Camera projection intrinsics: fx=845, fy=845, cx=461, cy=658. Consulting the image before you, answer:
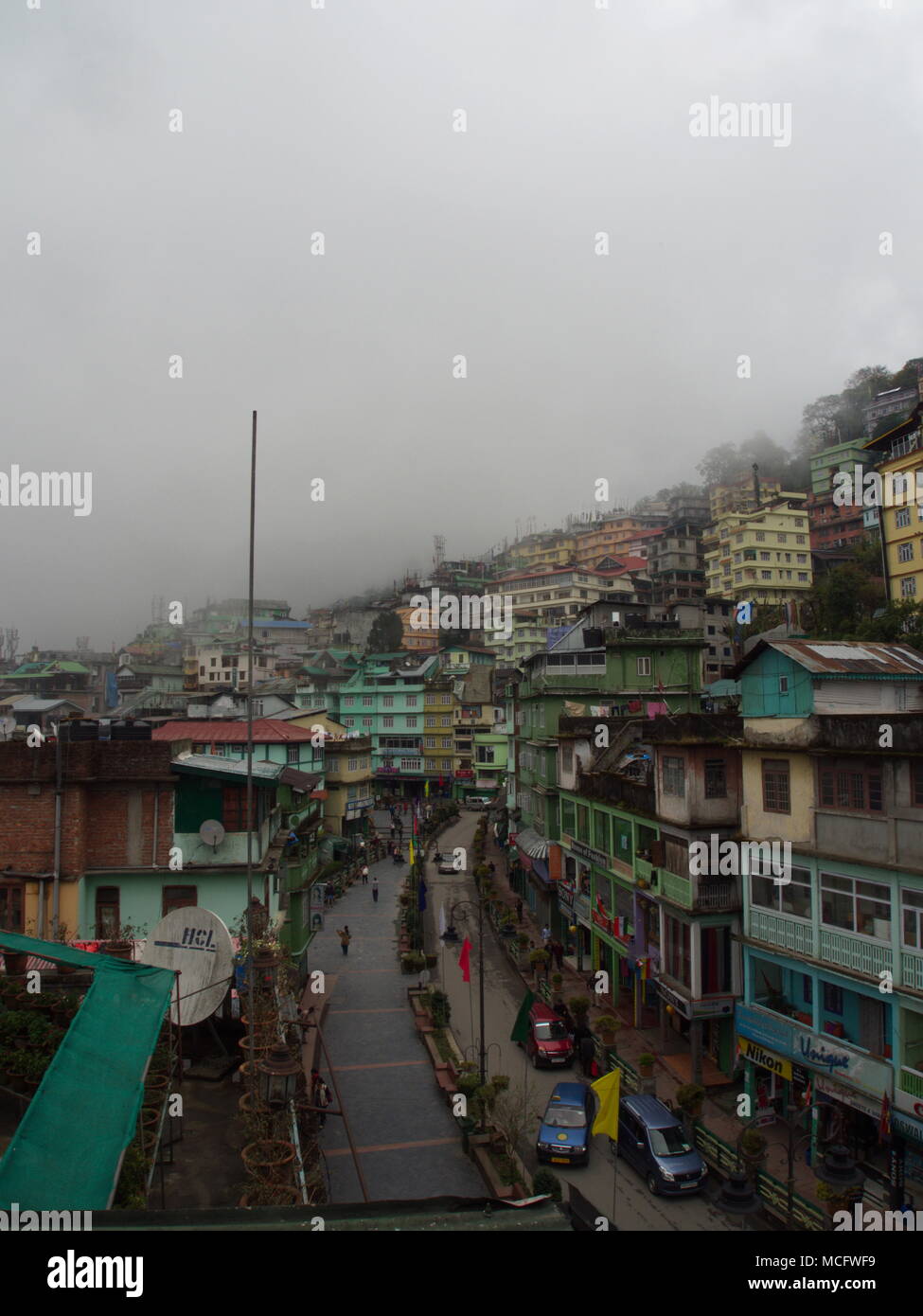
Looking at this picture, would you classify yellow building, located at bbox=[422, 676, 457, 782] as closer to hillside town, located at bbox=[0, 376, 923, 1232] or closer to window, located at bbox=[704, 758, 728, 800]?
hillside town, located at bbox=[0, 376, 923, 1232]

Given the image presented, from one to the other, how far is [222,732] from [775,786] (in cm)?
3075

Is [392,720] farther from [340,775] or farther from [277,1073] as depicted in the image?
[277,1073]

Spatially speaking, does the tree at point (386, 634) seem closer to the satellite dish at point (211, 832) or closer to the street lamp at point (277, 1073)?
the satellite dish at point (211, 832)

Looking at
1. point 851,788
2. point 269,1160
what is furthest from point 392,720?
point 269,1160

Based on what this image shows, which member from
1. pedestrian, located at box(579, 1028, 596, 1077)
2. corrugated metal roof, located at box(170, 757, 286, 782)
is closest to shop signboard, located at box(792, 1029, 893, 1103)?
pedestrian, located at box(579, 1028, 596, 1077)

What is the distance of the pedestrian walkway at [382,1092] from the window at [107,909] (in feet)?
22.9

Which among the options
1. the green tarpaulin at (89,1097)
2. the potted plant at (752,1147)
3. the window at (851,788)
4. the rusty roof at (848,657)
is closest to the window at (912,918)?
the window at (851,788)

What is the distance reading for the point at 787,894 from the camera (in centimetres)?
1939

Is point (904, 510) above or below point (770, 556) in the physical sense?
below

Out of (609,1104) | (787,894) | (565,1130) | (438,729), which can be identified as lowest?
(565,1130)

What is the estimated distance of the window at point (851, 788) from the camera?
679 inches

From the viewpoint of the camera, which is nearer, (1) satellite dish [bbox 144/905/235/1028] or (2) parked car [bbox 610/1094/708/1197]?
(1) satellite dish [bbox 144/905/235/1028]

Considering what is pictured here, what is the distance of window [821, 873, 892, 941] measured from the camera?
1655 centimetres

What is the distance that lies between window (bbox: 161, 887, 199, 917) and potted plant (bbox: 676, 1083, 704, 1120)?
1197 centimetres
